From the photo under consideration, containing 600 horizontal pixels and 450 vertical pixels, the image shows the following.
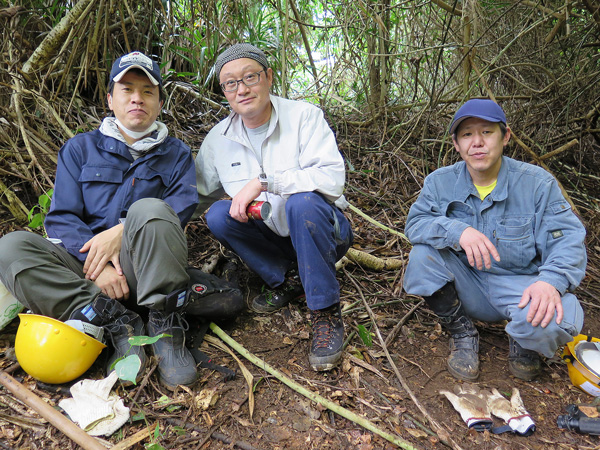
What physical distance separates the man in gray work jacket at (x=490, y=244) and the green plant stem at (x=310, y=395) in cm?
63

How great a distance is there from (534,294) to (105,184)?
7.37 ft

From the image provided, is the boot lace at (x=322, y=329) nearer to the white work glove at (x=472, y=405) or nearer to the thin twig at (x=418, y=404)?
the thin twig at (x=418, y=404)

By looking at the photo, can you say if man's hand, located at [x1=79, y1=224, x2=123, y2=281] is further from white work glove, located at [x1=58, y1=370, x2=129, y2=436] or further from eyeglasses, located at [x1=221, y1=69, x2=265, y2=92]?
eyeglasses, located at [x1=221, y1=69, x2=265, y2=92]

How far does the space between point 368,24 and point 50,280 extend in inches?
150

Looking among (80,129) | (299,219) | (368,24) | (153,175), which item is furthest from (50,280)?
(368,24)

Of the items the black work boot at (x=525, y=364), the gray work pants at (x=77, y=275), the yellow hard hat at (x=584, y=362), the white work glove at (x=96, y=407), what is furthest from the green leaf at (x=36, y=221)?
the yellow hard hat at (x=584, y=362)

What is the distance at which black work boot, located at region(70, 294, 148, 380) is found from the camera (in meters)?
2.07

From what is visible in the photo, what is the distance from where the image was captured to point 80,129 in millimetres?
3479

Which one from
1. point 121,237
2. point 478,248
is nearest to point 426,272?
point 478,248

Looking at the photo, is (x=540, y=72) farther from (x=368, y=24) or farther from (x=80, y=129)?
(x=80, y=129)

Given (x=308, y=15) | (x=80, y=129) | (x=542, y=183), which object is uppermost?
(x=308, y=15)

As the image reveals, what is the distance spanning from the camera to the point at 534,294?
202cm

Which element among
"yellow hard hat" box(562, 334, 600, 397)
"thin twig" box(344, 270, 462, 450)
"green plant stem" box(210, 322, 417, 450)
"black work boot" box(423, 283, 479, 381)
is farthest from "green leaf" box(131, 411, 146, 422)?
"yellow hard hat" box(562, 334, 600, 397)

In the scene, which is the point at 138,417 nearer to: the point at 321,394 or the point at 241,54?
the point at 321,394
